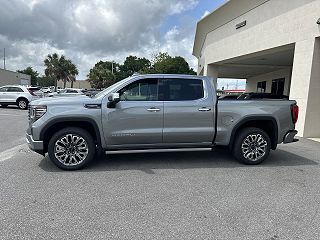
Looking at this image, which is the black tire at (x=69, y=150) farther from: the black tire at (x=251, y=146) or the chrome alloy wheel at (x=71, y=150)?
the black tire at (x=251, y=146)

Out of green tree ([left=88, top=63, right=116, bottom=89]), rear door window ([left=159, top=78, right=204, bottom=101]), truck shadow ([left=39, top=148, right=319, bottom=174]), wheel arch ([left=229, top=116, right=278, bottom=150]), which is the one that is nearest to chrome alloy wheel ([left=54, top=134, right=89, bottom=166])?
truck shadow ([left=39, top=148, right=319, bottom=174])

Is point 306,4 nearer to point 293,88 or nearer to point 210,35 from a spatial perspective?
point 293,88

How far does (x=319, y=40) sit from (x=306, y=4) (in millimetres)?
1476

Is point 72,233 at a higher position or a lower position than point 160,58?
lower

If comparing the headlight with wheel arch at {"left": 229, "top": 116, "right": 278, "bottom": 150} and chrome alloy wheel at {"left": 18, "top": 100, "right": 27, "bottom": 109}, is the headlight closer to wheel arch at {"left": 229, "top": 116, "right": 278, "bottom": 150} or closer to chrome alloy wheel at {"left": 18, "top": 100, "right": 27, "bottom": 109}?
wheel arch at {"left": 229, "top": 116, "right": 278, "bottom": 150}

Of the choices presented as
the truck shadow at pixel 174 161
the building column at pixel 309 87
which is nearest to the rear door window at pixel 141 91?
the truck shadow at pixel 174 161

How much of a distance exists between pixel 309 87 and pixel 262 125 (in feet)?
15.7

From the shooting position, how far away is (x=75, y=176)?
5176mm

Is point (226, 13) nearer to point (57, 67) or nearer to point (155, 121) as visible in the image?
point (155, 121)

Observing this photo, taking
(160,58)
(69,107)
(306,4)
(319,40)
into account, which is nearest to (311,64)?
(319,40)

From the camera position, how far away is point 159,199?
4207 millimetres

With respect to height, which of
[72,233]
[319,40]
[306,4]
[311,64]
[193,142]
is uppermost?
[306,4]

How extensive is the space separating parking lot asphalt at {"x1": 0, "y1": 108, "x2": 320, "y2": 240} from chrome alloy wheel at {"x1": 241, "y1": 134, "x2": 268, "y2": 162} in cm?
24

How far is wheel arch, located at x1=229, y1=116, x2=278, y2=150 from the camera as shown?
19.8 ft
